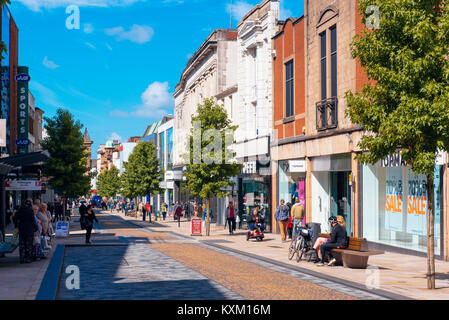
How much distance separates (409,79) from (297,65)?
17.5 m

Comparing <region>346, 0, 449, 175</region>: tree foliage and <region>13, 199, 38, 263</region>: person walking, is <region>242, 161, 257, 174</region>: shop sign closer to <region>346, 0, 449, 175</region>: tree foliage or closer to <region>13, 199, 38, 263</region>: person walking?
<region>13, 199, 38, 263</region>: person walking

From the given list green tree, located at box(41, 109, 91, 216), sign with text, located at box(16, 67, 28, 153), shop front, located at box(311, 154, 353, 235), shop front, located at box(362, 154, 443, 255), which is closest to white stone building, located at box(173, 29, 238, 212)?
green tree, located at box(41, 109, 91, 216)

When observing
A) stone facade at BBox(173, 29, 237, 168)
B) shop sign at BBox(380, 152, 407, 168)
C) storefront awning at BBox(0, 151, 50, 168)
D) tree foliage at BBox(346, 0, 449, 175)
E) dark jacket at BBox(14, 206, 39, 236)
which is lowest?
dark jacket at BBox(14, 206, 39, 236)

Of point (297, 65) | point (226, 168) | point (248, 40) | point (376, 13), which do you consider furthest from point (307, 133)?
point (376, 13)

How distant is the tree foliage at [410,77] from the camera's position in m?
12.4

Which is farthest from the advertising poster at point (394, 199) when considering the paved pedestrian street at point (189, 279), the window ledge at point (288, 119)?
the window ledge at point (288, 119)

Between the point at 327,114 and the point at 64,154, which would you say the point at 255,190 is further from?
the point at 64,154

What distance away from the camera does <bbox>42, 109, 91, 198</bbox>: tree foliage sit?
147 ft

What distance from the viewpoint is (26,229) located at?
57.5 feet

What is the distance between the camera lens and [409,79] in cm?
1264

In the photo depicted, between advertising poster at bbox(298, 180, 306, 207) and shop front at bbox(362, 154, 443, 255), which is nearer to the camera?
shop front at bbox(362, 154, 443, 255)

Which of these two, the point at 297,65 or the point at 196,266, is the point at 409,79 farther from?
the point at 297,65

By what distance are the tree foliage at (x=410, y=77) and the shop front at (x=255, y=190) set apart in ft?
67.4

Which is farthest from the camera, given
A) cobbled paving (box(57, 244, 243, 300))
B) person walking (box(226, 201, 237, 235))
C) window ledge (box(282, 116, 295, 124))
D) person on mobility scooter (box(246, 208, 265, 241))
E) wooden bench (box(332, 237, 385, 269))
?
person walking (box(226, 201, 237, 235))
